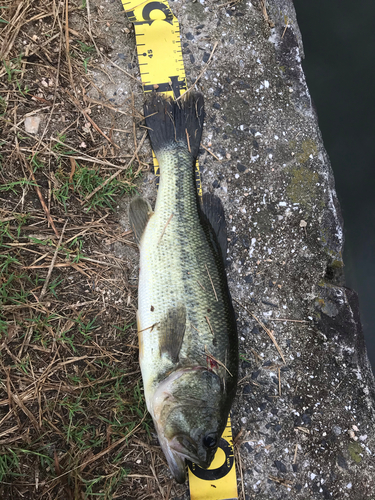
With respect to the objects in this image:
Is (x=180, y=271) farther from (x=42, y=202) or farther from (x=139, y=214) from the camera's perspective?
(x=42, y=202)

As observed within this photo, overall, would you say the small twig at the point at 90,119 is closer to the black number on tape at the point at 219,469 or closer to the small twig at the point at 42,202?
the small twig at the point at 42,202

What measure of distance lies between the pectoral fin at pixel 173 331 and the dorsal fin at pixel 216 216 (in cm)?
67

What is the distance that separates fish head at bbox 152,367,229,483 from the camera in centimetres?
229

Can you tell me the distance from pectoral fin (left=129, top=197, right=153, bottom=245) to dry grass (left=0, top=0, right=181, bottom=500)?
0.59 feet

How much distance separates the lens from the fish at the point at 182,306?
7.64 feet

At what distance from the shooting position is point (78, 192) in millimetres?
2908

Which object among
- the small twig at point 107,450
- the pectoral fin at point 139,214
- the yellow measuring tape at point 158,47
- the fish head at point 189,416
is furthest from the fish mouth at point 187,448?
the pectoral fin at point 139,214

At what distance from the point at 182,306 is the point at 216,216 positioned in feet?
2.88

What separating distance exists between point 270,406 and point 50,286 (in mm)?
2299

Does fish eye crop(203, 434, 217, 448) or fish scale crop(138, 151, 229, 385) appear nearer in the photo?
fish eye crop(203, 434, 217, 448)

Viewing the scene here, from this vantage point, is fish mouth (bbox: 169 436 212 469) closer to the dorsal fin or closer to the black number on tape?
the black number on tape

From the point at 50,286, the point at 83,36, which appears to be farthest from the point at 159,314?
the point at 83,36

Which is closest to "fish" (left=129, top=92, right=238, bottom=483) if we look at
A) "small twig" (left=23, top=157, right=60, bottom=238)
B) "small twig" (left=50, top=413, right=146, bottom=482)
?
"small twig" (left=50, top=413, right=146, bottom=482)

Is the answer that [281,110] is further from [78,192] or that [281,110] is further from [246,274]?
[78,192]
